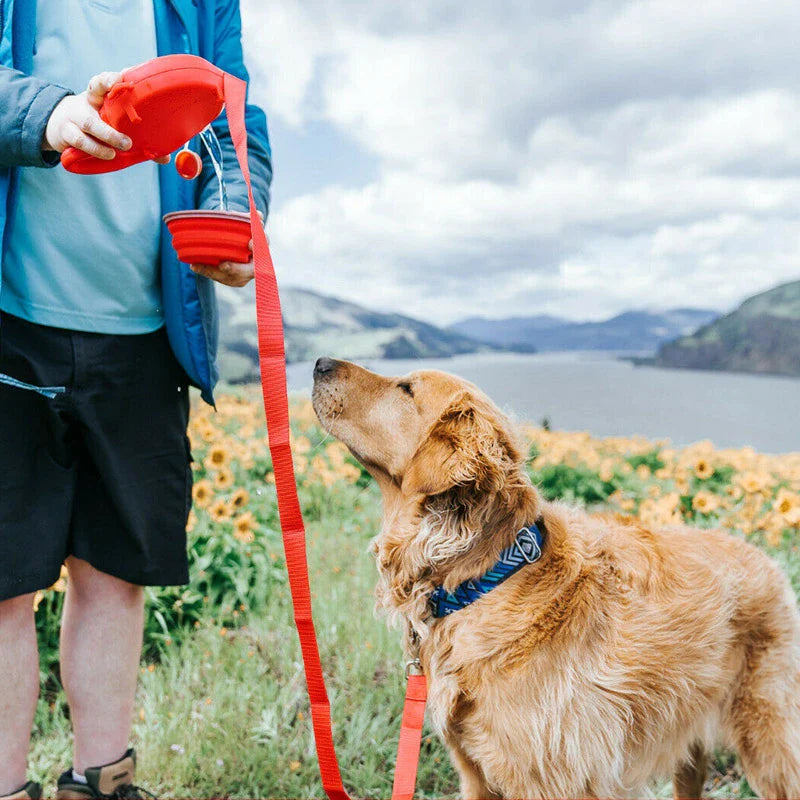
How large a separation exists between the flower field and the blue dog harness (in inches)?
20.0

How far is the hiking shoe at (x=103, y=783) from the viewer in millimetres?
2143

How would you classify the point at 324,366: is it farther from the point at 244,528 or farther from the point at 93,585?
the point at 244,528

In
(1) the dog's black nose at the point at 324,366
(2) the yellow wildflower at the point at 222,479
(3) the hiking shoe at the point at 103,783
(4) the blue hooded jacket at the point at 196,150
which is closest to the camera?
(4) the blue hooded jacket at the point at 196,150

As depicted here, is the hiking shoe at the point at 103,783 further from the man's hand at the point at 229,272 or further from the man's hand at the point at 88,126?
the man's hand at the point at 88,126

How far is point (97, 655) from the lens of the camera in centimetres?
213

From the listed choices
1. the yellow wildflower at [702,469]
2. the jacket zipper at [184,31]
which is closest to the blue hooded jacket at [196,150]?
the jacket zipper at [184,31]

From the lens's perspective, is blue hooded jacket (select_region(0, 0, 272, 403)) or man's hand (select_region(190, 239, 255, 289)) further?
man's hand (select_region(190, 239, 255, 289))

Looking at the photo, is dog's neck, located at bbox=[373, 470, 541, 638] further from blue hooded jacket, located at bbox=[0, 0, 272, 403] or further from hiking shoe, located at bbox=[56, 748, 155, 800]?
hiking shoe, located at bbox=[56, 748, 155, 800]

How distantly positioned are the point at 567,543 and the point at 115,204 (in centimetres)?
162

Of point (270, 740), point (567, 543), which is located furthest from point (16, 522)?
point (567, 543)

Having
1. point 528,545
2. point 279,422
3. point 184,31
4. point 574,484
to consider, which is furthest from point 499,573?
point 574,484

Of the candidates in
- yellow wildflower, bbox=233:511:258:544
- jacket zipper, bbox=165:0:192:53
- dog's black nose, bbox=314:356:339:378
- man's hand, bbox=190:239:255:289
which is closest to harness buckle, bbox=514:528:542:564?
dog's black nose, bbox=314:356:339:378

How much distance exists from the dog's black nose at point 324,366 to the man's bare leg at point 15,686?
1.07 m

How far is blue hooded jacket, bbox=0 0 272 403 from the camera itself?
1.65m
